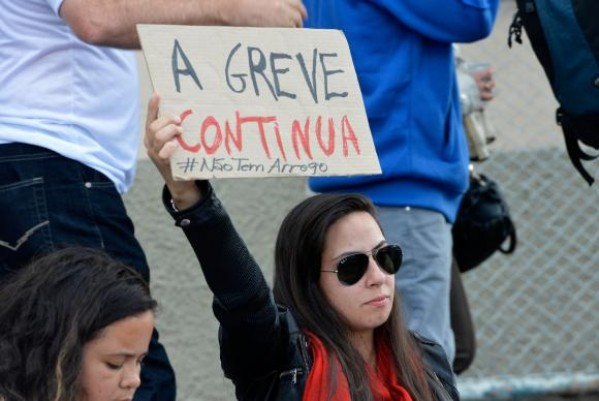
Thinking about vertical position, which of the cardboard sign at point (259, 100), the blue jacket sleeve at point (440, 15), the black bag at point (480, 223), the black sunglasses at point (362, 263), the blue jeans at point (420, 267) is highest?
the cardboard sign at point (259, 100)

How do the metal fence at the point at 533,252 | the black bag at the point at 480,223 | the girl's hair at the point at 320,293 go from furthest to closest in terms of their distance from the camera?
1. the metal fence at the point at 533,252
2. the black bag at the point at 480,223
3. the girl's hair at the point at 320,293

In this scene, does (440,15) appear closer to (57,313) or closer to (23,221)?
(23,221)

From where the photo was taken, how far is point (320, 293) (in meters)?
3.62

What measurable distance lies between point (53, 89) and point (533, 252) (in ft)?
11.7

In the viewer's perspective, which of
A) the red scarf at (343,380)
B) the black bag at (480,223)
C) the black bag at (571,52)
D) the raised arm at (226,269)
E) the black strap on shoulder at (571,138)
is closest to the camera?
the raised arm at (226,269)

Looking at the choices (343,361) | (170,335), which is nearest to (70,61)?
(343,361)

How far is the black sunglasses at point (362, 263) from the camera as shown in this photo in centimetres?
360

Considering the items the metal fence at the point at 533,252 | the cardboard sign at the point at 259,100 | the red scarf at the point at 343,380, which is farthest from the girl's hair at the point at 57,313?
the metal fence at the point at 533,252

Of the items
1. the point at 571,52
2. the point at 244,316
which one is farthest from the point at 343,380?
the point at 571,52

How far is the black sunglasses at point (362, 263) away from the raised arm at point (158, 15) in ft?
1.96

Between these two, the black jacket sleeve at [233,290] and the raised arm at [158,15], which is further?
the raised arm at [158,15]

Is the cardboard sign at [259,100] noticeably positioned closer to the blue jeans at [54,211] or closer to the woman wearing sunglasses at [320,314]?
the woman wearing sunglasses at [320,314]

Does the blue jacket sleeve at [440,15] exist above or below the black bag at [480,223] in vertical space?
above

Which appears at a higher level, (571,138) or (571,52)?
(571,52)
